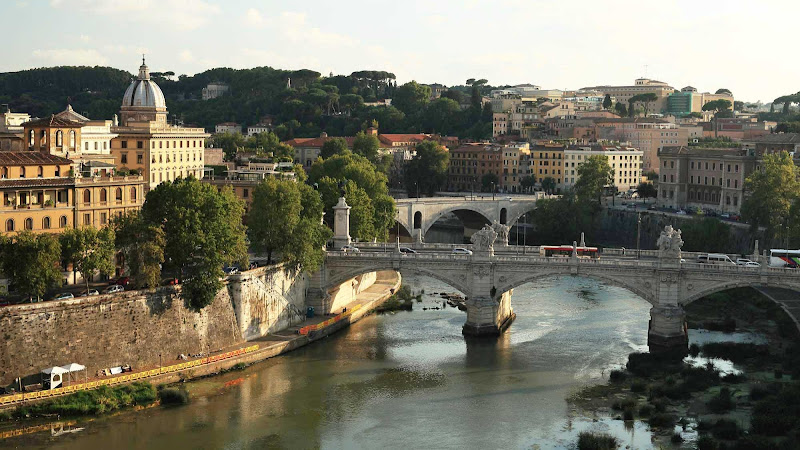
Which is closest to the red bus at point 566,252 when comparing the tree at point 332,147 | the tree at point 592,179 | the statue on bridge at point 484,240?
the statue on bridge at point 484,240

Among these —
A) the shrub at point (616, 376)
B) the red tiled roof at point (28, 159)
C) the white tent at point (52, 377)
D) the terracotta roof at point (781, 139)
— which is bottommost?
the shrub at point (616, 376)

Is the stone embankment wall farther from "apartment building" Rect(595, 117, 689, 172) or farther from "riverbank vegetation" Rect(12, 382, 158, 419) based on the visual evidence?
"apartment building" Rect(595, 117, 689, 172)

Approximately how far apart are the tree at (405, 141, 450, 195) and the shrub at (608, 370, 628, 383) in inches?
2392

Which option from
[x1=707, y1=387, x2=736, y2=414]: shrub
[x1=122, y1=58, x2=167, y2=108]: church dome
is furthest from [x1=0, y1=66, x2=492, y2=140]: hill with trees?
[x1=707, y1=387, x2=736, y2=414]: shrub

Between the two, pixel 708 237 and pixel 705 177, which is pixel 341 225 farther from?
pixel 705 177

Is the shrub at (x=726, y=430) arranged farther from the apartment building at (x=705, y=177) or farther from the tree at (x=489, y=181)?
the tree at (x=489, y=181)

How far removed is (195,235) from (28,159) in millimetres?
8460

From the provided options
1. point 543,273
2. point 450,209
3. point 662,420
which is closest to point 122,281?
point 543,273

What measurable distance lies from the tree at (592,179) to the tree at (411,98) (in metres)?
52.5

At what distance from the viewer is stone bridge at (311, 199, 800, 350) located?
138ft

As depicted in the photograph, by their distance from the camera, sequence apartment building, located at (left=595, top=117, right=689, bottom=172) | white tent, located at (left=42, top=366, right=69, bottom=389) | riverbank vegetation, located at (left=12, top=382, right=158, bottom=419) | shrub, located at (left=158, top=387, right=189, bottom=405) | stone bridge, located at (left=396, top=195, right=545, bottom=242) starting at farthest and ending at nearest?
apartment building, located at (left=595, top=117, right=689, bottom=172), stone bridge, located at (left=396, top=195, right=545, bottom=242), shrub, located at (left=158, top=387, right=189, bottom=405), white tent, located at (left=42, top=366, right=69, bottom=389), riverbank vegetation, located at (left=12, top=382, right=158, bottom=419)

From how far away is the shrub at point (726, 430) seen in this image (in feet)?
104

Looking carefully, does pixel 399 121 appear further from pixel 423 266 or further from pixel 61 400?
pixel 61 400

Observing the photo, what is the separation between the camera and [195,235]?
3922 centimetres
